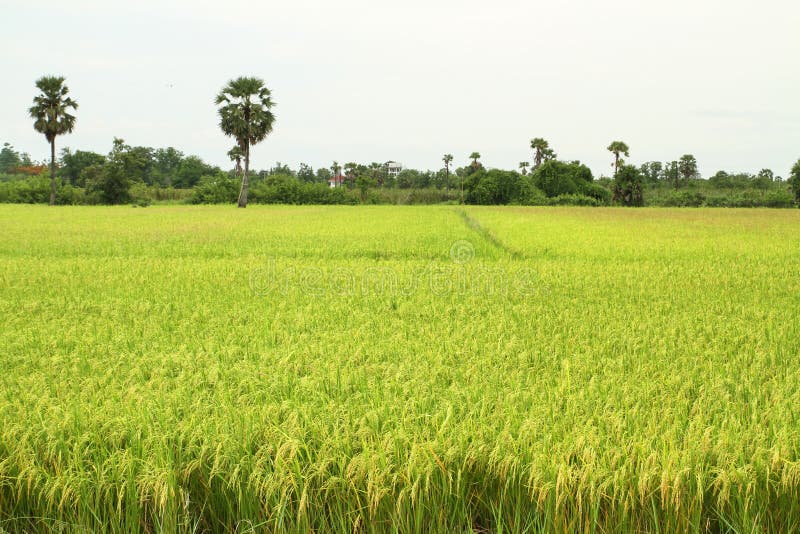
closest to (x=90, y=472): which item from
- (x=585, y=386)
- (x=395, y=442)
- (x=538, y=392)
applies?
(x=395, y=442)

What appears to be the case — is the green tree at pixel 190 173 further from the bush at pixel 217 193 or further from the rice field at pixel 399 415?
the rice field at pixel 399 415

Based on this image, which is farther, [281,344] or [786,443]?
[281,344]

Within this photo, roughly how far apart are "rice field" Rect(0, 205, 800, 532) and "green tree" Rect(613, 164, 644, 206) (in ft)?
193

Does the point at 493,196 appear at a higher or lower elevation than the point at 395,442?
higher

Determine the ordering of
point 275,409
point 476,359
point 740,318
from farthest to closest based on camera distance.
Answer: point 740,318 < point 476,359 < point 275,409

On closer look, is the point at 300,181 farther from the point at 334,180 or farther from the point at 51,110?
the point at 334,180

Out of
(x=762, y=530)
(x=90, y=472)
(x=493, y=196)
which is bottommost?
(x=762, y=530)

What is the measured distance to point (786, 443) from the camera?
270 centimetres

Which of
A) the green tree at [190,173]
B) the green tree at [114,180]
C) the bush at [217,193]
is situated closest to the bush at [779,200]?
the bush at [217,193]

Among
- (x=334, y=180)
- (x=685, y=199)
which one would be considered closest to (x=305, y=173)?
(x=334, y=180)

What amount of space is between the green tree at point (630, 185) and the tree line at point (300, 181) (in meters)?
0.11

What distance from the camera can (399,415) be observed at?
3.16m

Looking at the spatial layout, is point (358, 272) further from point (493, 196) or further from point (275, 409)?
point (493, 196)

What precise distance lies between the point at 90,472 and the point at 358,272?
804 centimetres
